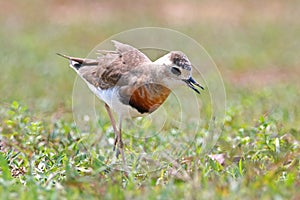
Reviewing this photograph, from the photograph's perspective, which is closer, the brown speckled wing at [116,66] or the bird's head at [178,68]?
the bird's head at [178,68]

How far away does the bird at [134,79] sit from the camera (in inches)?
198

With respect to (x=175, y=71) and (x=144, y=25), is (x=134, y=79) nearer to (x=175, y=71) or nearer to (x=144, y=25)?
(x=175, y=71)

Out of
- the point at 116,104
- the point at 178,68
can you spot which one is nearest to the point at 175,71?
the point at 178,68

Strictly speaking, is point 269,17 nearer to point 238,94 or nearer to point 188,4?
point 188,4

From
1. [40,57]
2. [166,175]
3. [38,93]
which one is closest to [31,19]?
[40,57]

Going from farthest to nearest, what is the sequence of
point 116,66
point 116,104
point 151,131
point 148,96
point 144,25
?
point 144,25, point 151,131, point 116,66, point 116,104, point 148,96

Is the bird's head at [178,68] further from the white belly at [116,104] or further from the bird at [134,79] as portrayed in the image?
the white belly at [116,104]

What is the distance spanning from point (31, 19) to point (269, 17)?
7394mm

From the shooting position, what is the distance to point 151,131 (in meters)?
6.92

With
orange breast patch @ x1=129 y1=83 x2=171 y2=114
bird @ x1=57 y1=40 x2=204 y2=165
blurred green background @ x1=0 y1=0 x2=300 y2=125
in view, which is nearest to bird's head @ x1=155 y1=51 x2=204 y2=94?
bird @ x1=57 y1=40 x2=204 y2=165

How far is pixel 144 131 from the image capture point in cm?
690

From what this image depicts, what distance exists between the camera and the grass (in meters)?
4.09

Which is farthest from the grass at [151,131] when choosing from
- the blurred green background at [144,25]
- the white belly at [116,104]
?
the white belly at [116,104]

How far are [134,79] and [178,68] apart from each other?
0.39 m
